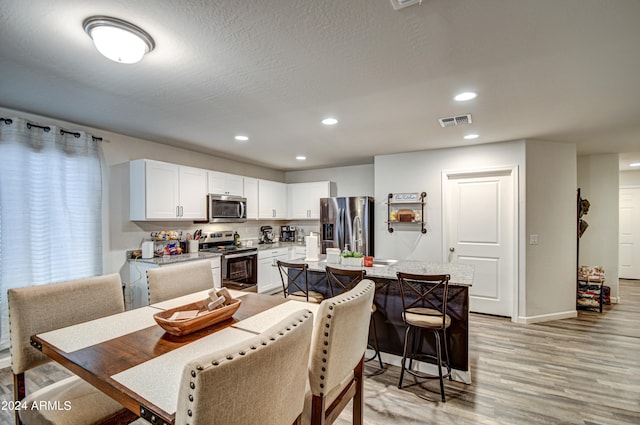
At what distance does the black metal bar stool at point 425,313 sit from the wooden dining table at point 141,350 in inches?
42.5

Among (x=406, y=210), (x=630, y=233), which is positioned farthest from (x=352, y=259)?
(x=630, y=233)

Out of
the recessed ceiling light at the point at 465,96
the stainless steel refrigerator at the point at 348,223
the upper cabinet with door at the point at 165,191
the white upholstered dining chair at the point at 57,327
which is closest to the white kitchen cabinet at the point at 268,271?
the stainless steel refrigerator at the point at 348,223

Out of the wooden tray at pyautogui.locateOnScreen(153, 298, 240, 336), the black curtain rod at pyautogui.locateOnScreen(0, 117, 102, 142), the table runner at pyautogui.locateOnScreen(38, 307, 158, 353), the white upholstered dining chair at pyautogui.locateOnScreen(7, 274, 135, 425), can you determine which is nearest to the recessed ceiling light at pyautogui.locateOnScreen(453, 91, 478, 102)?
the wooden tray at pyautogui.locateOnScreen(153, 298, 240, 336)

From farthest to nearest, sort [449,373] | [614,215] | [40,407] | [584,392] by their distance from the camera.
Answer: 1. [614,215]
2. [449,373]
3. [584,392]
4. [40,407]

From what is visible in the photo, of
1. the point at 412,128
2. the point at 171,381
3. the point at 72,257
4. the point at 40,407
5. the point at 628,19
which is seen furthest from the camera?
the point at 412,128

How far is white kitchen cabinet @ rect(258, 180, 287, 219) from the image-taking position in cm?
557

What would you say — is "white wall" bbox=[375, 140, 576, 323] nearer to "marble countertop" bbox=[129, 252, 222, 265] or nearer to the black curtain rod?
"marble countertop" bbox=[129, 252, 222, 265]

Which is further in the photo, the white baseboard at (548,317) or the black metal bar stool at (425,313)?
the white baseboard at (548,317)

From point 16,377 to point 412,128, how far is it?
12.4 feet

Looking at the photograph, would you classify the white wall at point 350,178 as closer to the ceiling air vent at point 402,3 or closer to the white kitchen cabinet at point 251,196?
the white kitchen cabinet at point 251,196

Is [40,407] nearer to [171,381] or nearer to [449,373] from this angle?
[171,381]

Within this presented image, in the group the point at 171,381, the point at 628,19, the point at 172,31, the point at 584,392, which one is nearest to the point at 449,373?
the point at 584,392

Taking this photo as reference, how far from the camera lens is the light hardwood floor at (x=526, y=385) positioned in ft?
6.88

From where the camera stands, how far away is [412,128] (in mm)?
3381
